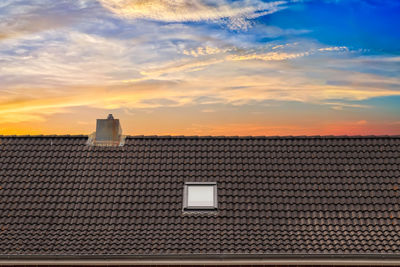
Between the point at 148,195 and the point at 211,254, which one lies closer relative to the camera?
the point at 211,254

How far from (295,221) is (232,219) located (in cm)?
167

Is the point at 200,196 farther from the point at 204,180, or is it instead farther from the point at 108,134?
the point at 108,134

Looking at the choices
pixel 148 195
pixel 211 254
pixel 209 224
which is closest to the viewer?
pixel 211 254

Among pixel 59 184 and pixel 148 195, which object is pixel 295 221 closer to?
pixel 148 195

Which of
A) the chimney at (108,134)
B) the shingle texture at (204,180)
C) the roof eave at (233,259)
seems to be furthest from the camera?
the chimney at (108,134)

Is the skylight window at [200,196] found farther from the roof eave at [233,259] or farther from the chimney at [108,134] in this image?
the chimney at [108,134]

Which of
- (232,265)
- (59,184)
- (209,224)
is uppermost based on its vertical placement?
(59,184)

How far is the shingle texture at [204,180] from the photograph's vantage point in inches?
483

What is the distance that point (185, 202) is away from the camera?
551 inches

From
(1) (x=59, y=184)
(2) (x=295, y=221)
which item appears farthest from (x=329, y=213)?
(1) (x=59, y=184)

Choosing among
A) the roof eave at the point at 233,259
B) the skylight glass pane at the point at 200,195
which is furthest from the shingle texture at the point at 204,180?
the skylight glass pane at the point at 200,195

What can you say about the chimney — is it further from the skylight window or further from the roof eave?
the roof eave

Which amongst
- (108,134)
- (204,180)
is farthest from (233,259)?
(108,134)

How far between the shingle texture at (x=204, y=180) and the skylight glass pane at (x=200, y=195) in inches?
10.4
